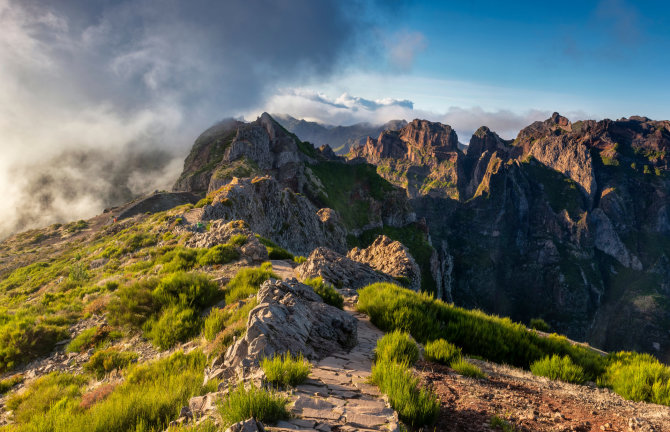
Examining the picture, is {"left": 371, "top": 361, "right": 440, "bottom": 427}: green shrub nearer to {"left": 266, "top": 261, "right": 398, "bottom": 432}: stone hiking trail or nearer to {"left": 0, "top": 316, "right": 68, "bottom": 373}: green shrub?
{"left": 266, "top": 261, "right": 398, "bottom": 432}: stone hiking trail

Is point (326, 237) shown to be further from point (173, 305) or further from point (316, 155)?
point (316, 155)

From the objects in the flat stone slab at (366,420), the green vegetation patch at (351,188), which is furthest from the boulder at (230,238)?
the green vegetation patch at (351,188)

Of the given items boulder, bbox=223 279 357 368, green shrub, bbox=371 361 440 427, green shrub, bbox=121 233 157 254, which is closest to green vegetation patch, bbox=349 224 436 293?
green shrub, bbox=121 233 157 254

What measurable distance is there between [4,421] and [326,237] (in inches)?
2145

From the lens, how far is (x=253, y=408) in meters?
3.34

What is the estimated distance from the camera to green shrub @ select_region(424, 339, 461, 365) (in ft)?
21.0

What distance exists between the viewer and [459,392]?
4.88 meters

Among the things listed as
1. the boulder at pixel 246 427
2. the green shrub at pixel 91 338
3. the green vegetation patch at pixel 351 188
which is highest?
the green vegetation patch at pixel 351 188

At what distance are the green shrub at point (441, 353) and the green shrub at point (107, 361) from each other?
275 inches

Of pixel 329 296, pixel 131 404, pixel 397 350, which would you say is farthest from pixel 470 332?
pixel 131 404

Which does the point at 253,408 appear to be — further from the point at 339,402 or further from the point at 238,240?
the point at 238,240

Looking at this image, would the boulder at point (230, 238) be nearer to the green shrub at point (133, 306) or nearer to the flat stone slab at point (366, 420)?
the green shrub at point (133, 306)

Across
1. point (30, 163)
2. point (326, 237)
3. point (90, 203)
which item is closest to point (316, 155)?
point (326, 237)

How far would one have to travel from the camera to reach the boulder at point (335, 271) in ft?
44.4
